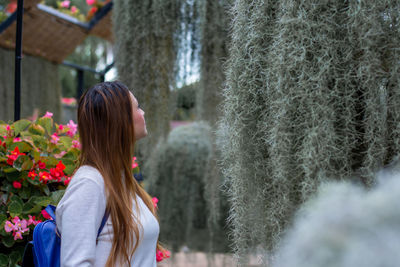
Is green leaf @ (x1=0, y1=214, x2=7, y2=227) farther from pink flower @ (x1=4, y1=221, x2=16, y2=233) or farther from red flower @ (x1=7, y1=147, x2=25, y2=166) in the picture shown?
red flower @ (x1=7, y1=147, x2=25, y2=166)

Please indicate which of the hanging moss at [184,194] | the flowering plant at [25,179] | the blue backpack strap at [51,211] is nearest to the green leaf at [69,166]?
the flowering plant at [25,179]

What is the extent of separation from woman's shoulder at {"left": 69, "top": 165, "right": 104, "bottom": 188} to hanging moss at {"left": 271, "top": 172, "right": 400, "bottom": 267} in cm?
56

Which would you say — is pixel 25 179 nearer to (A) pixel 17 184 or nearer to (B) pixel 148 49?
(A) pixel 17 184

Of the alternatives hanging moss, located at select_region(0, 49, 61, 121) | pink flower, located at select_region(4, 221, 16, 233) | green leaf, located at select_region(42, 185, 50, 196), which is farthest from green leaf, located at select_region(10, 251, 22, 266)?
hanging moss, located at select_region(0, 49, 61, 121)

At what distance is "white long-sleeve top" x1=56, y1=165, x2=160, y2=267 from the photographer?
0.85 meters

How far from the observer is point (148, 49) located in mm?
2264

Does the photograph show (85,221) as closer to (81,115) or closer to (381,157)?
(81,115)

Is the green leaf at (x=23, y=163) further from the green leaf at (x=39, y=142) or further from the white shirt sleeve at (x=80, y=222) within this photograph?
the white shirt sleeve at (x=80, y=222)

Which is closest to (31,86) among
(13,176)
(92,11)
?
(92,11)

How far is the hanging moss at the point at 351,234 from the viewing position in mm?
395

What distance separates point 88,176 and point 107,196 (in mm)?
59

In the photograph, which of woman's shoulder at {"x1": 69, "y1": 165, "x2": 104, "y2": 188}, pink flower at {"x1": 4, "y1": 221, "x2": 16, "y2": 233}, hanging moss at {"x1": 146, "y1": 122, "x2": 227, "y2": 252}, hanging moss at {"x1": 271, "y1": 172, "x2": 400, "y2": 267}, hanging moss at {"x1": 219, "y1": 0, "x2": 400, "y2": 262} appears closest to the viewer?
hanging moss at {"x1": 271, "y1": 172, "x2": 400, "y2": 267}

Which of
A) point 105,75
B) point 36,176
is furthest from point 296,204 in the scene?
point 105,75

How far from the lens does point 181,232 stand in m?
3.75
